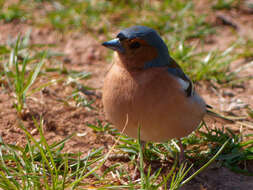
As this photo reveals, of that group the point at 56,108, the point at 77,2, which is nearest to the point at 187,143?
the point at 56,108

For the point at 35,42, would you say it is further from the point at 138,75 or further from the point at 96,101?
the point at 138,75

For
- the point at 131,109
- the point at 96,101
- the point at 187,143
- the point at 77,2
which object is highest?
the point at 77,2

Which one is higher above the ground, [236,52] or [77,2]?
[77,2]

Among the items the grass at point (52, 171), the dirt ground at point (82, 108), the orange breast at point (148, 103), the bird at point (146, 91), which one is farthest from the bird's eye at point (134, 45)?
the dirt ground at point (82, 108)

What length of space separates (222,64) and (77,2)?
3.08m

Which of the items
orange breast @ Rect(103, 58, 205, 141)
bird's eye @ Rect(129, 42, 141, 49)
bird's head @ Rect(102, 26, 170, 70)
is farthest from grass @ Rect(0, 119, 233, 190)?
bird's eye @ Rect(129, 42, 141, 49)

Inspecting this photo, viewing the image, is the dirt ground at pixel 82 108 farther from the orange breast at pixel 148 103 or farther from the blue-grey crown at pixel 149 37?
the blue-grey crown at pixel 149 37

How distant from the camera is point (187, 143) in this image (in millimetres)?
3826

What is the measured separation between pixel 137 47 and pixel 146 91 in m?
0.44

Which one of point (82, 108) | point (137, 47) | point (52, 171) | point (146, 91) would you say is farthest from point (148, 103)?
point (82, 108)

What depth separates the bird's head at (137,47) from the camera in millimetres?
3176

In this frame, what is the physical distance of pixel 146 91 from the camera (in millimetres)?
3045

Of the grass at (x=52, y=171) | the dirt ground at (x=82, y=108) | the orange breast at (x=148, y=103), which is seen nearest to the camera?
the grass at (x=52, y=171)

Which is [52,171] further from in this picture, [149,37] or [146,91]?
[149,37]
